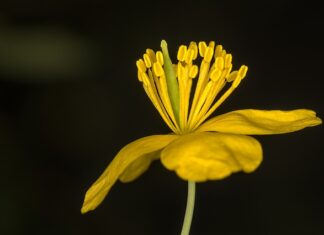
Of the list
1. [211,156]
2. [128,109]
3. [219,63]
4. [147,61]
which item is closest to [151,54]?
[147,61]

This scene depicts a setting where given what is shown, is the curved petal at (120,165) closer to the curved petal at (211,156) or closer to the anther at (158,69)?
the curved petal at (211,156)

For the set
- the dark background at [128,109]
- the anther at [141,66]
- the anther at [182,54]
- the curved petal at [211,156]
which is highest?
the anther at [182,54]

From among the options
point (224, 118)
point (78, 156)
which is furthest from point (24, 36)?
point (224, 118)

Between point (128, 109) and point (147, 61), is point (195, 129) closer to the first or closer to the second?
point (147, 61)

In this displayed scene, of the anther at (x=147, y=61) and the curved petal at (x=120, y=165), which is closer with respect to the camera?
the curved petal at (x=120, y=165)

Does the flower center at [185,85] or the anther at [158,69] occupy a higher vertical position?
A: the anther at [158,69]

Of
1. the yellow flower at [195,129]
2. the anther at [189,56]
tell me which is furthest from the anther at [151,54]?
the anther at [189,56]
